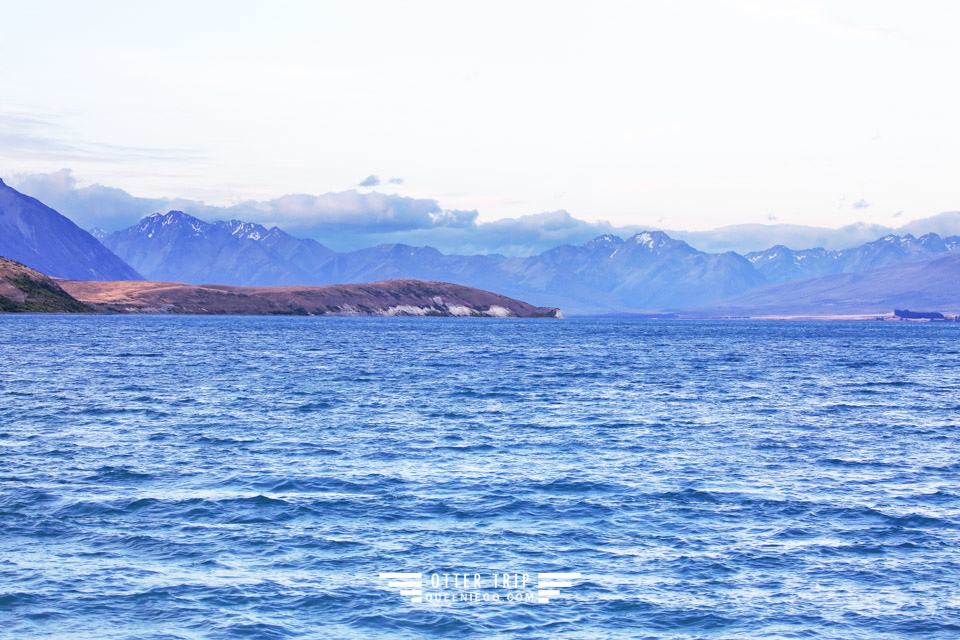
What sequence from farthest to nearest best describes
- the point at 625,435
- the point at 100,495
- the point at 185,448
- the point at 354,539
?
the point at 625,435 < the point at 185,448 < the point at 100,495 < the point at 354,539

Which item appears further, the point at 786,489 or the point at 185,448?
the point at 185,448

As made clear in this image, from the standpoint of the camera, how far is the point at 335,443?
146 feet

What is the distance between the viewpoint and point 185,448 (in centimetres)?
4209

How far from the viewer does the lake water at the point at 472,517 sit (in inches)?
837

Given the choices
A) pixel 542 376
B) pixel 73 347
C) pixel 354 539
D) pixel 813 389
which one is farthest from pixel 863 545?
pixel 73 347

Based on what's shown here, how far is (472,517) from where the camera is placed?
1161 inches

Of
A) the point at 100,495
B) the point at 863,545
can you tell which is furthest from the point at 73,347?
the point at 863,545

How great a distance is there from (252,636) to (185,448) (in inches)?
940

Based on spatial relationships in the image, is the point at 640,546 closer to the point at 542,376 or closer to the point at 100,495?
the point at 100,495

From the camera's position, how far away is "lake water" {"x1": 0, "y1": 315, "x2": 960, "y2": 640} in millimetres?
21266

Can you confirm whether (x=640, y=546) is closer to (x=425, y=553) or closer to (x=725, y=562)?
(x=725, y=562)

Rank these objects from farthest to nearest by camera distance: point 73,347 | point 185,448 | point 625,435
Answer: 1. point 73,347
2. point 625,435
3. point 185,448

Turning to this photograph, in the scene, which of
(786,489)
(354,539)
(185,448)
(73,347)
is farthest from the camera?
(73,347)

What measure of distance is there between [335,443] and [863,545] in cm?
2541
